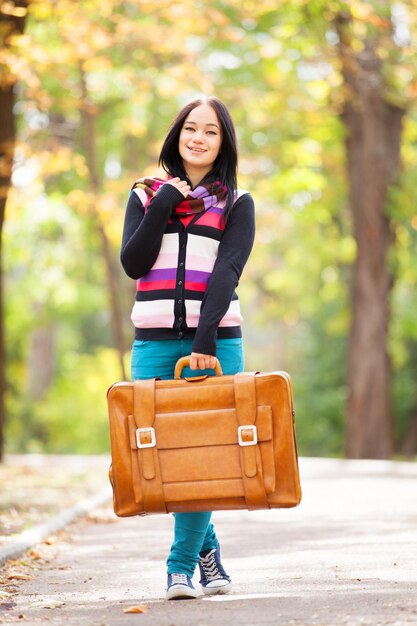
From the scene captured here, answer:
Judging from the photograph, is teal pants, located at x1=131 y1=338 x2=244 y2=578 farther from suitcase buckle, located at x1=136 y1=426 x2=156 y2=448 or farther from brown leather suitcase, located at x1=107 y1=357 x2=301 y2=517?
suitcase buckle, located at x1=136 y1=426 x2=156 y2=448

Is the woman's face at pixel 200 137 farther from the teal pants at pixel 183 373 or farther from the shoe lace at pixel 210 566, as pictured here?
the shoe lace at pixel 210 566

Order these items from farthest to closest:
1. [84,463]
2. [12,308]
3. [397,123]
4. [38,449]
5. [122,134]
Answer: [38,449] → [12,308] → [122,134] → [397,123] → [84,463]

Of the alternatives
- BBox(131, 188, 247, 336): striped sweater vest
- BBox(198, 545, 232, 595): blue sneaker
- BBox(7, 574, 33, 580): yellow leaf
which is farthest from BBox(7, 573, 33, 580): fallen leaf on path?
BBox(131, 188, 247, 336): striped sweater vest

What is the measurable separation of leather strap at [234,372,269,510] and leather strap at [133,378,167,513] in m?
0.36

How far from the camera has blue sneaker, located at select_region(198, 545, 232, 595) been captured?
6.05 m

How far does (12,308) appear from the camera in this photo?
102 feet

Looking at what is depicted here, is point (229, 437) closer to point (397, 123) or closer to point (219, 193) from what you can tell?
point (219, 193)

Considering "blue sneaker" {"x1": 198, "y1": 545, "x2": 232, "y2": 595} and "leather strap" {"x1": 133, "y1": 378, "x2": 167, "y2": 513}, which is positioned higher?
"leather strap" {"x1": 133, "y1": 378, "x2": 167, "y2": 513}

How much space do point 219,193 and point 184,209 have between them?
0.20 m

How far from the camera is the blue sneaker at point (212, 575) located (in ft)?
19.9

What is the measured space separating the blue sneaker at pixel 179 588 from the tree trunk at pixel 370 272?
1731cm

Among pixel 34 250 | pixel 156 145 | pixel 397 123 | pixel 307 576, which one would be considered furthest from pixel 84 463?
pixel 307 576

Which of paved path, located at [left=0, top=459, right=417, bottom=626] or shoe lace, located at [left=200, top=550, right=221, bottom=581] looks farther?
shoe lace, located at [left=200, top=550, right=221, bottom=581]

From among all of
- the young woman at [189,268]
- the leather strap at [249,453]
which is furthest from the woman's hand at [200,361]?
the leather strap at [249,453]
